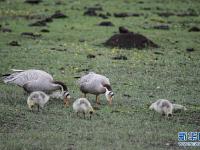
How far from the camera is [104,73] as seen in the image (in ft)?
57.5

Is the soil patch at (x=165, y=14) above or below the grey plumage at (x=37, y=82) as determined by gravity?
below

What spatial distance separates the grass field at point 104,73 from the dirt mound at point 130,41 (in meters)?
0.42

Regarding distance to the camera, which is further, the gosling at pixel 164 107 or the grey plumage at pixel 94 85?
the grey plumage at pixel 94 85

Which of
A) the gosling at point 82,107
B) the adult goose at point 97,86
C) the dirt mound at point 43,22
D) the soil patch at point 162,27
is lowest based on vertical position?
the soil patch at point 162,27

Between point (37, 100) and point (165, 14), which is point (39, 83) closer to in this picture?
point (37, 100)

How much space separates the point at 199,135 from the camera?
10594 millimetres

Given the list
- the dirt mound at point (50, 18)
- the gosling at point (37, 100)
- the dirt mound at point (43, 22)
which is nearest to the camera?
the gosling at point (37, 100)

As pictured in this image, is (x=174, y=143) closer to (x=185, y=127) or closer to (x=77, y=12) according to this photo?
(x=185, y=127)

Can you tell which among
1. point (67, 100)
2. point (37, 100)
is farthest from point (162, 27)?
point (37, 100)

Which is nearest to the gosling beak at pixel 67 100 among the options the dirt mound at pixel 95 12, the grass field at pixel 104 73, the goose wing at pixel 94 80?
the grass field at pixel 104 73

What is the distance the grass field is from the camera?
1030 centimetres

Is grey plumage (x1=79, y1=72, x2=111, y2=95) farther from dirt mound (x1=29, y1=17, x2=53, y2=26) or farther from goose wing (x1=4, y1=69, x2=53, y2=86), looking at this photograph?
dirt mound (x1=29, y1=17, x2=53, y2=26)

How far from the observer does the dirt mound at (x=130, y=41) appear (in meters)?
22.2

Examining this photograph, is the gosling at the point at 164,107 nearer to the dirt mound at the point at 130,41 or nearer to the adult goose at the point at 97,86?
the adult goose at the point at 97,86
